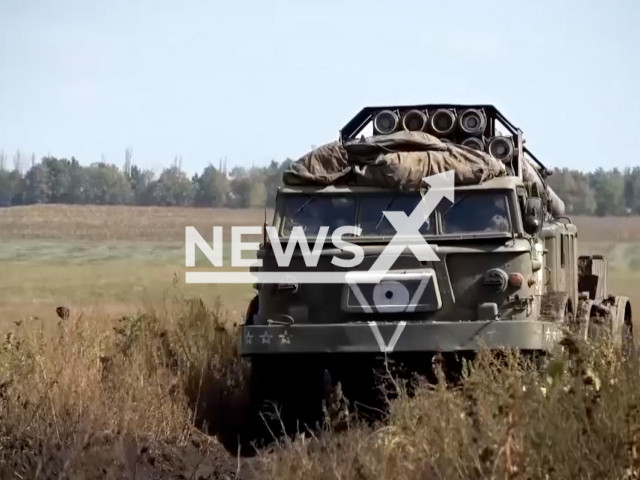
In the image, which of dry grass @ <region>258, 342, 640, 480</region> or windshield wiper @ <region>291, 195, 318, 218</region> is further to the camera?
windshield wiper @ <region>291, 195, 318, 218</region>

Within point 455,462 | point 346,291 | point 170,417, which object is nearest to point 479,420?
point 455,462

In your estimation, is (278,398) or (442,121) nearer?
(278,398)

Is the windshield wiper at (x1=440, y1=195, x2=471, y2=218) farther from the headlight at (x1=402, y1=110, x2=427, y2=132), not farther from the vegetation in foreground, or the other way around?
the headlight at (x1=402, y1=110, x2=427, y2=132)

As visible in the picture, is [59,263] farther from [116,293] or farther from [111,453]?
[111,453]

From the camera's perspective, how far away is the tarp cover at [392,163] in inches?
381

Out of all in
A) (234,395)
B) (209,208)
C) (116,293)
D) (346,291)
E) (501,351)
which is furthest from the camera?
(209,208)

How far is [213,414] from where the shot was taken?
10.3 metres

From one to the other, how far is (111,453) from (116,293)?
17.9 metres

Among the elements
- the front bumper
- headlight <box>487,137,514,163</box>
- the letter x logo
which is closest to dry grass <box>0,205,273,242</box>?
headlight <box>487,137,514,163</box>

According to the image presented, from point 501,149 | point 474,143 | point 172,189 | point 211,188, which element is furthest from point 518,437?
point 172,189

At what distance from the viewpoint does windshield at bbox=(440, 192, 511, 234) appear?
9.45 m

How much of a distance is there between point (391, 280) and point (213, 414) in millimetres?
2321

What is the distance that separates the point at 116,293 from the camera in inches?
989

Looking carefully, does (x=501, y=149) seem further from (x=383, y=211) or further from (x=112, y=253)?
(x=112, y=253)
